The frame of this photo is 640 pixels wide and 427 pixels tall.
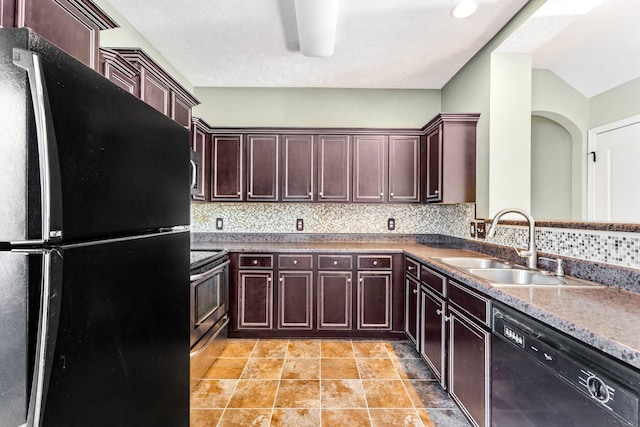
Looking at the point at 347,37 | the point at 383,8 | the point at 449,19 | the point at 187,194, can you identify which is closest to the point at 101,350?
the point at 187,194

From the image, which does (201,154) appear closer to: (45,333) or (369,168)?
(369,168)

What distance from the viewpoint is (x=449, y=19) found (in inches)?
91.3

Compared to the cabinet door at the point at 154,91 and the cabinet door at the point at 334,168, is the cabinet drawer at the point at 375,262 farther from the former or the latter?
the cabinet door at the point at 154,91

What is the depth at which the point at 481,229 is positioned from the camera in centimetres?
270

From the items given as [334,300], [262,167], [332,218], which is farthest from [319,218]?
[334,300]

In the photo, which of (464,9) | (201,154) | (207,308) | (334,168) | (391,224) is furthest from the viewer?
(391,224)

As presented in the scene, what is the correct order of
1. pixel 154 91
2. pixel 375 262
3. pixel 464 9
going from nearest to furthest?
pixel 154 91
pixel 464 9
pixel 375 262

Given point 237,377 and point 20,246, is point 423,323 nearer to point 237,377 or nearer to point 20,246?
point 237,377

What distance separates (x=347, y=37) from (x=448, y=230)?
229 cm

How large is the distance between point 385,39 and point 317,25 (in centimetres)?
71

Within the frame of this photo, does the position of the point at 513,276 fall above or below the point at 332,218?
below

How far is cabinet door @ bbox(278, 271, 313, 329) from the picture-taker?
3.01 metres

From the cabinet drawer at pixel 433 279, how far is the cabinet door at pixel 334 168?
1.24 metres

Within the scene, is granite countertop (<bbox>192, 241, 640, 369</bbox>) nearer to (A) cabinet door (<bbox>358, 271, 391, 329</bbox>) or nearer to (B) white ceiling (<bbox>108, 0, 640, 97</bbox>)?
(A) cabinet door (<bbox>358, 271, 391, 329</bbox>)
